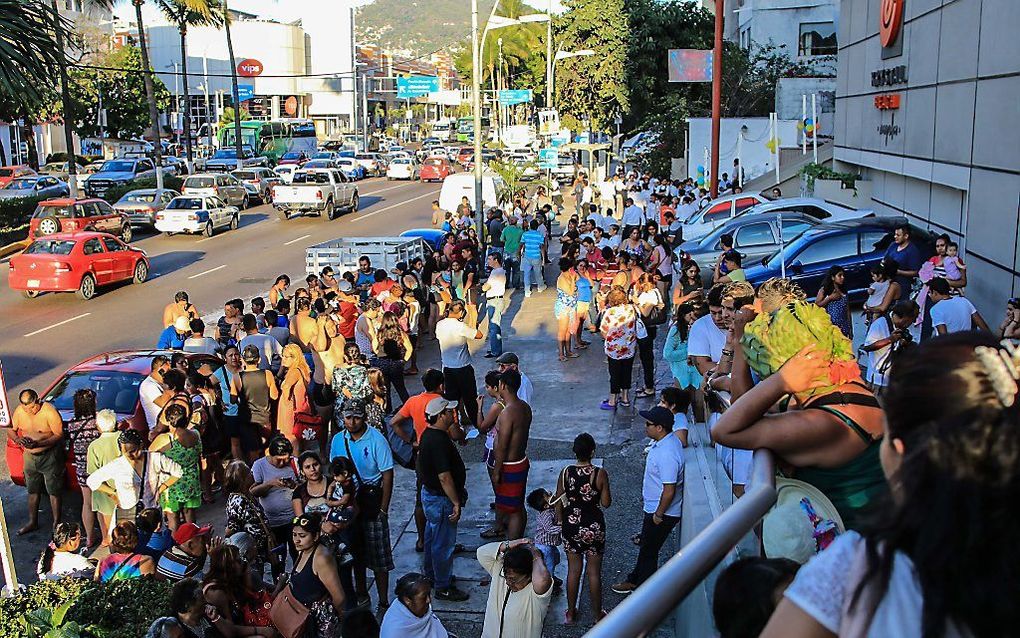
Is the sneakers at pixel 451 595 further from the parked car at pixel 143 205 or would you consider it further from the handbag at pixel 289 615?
the parked car at pixel 143 205

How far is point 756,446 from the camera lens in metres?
3.28

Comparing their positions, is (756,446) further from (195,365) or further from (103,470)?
(195,365)

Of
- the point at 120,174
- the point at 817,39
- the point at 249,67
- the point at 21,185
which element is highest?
the point at 249,67

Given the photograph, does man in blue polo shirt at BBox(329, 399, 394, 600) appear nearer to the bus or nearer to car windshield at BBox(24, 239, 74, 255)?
car windshield at BBox(24, 239, 74, 255)

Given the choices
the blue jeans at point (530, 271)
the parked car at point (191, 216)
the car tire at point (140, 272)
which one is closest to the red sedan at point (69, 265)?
the car tire at point (140, 272)

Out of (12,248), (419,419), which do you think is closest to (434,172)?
(12,248)

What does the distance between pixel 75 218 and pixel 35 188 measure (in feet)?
44.3

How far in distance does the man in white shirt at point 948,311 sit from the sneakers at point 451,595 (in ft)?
17.9

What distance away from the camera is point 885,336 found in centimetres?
1001

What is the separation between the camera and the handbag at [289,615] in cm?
618

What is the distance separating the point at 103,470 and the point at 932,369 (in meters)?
7.98

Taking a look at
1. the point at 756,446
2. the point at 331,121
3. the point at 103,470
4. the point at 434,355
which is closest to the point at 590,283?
the point at 434,355

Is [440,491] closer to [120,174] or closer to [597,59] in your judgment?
[597,59]

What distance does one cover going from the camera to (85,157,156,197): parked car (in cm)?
4362
